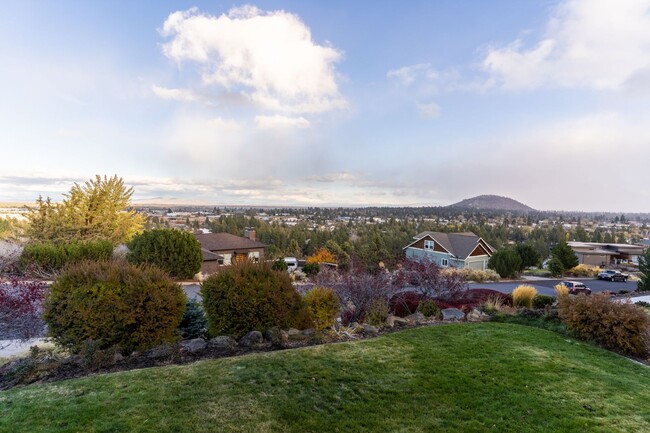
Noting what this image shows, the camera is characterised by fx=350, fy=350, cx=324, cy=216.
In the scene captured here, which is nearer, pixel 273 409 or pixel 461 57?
pixel 273 409

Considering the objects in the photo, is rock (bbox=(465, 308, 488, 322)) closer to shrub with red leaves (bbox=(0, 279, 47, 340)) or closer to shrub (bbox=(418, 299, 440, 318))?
shrub (bbox=(418, 299, 440, 318))

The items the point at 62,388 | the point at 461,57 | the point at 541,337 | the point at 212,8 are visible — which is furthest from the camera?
the point at 461,57

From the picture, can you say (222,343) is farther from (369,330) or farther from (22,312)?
(22,312)

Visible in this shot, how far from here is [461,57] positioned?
1625cm

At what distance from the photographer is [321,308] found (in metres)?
7.43

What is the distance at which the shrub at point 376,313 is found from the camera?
27.4ft

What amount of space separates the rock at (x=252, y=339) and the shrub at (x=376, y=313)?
2.93m

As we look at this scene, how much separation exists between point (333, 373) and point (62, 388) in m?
3.35

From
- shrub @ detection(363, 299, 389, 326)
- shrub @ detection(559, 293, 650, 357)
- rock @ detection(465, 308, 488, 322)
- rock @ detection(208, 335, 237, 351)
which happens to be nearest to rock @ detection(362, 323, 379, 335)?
shrub @ detection(363, 299, 389, 326)

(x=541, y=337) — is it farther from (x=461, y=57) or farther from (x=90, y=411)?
(x=461, y=57)

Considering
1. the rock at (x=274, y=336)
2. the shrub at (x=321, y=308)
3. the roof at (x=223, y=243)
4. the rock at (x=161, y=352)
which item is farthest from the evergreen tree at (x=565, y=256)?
the rock at (x=161, y=352)

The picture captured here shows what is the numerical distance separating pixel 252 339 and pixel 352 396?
269 centimetres

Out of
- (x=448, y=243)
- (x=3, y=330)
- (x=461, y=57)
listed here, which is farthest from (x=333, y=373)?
(x=448, y=243)

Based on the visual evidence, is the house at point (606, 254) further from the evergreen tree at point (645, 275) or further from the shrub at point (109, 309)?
the shrub at point (109, 309)
